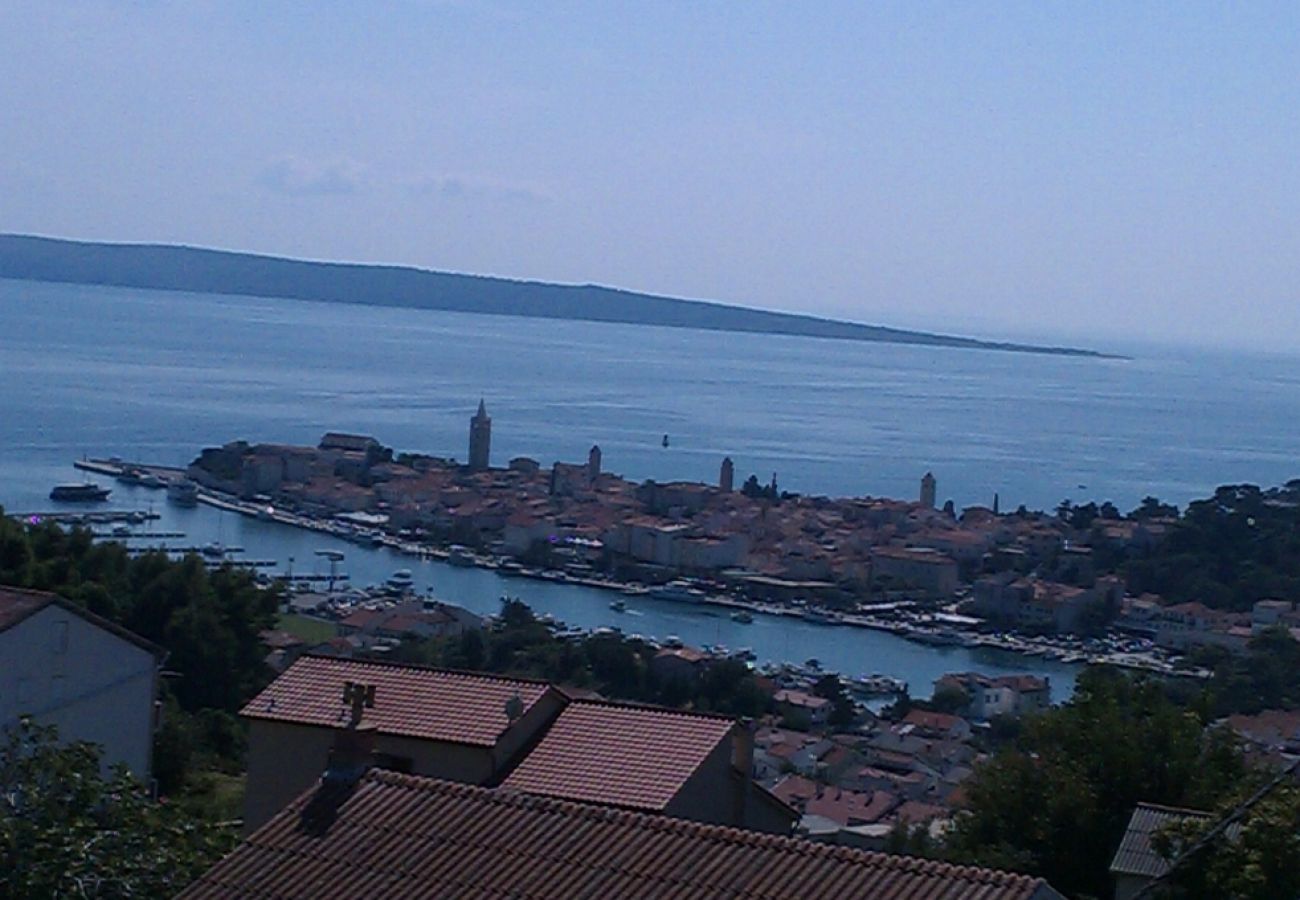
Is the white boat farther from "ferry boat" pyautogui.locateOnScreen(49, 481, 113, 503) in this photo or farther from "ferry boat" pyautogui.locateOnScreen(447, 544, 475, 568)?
"ferry boat" pyautogui.locateOnScreen(49, 481, 113, 503)

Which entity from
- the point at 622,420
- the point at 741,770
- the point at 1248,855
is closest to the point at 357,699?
the point at 741,770

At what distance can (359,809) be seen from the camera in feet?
13.0

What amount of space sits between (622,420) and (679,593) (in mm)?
32406

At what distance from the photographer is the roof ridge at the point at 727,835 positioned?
3.62 meters

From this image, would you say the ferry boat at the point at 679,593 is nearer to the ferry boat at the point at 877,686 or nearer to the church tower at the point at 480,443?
the ferry boat at the point at 877,686

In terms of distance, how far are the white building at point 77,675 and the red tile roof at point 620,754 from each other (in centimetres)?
248

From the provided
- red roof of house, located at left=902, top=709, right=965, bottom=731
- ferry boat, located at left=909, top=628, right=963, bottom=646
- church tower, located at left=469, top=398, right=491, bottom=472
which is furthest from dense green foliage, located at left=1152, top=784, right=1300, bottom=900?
church tower, located at left=469, top=398, right=491, bottom=472

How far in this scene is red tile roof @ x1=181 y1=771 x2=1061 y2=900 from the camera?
11.7 feet

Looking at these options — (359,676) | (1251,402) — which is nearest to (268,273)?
(1251,402)

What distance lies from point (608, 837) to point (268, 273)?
125652 millimetres

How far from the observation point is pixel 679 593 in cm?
3497

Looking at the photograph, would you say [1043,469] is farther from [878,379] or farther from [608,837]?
[608,837]

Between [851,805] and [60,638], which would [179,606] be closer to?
[851,805]

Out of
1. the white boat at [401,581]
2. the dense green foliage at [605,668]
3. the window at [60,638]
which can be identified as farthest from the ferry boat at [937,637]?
the window at [60,638]
